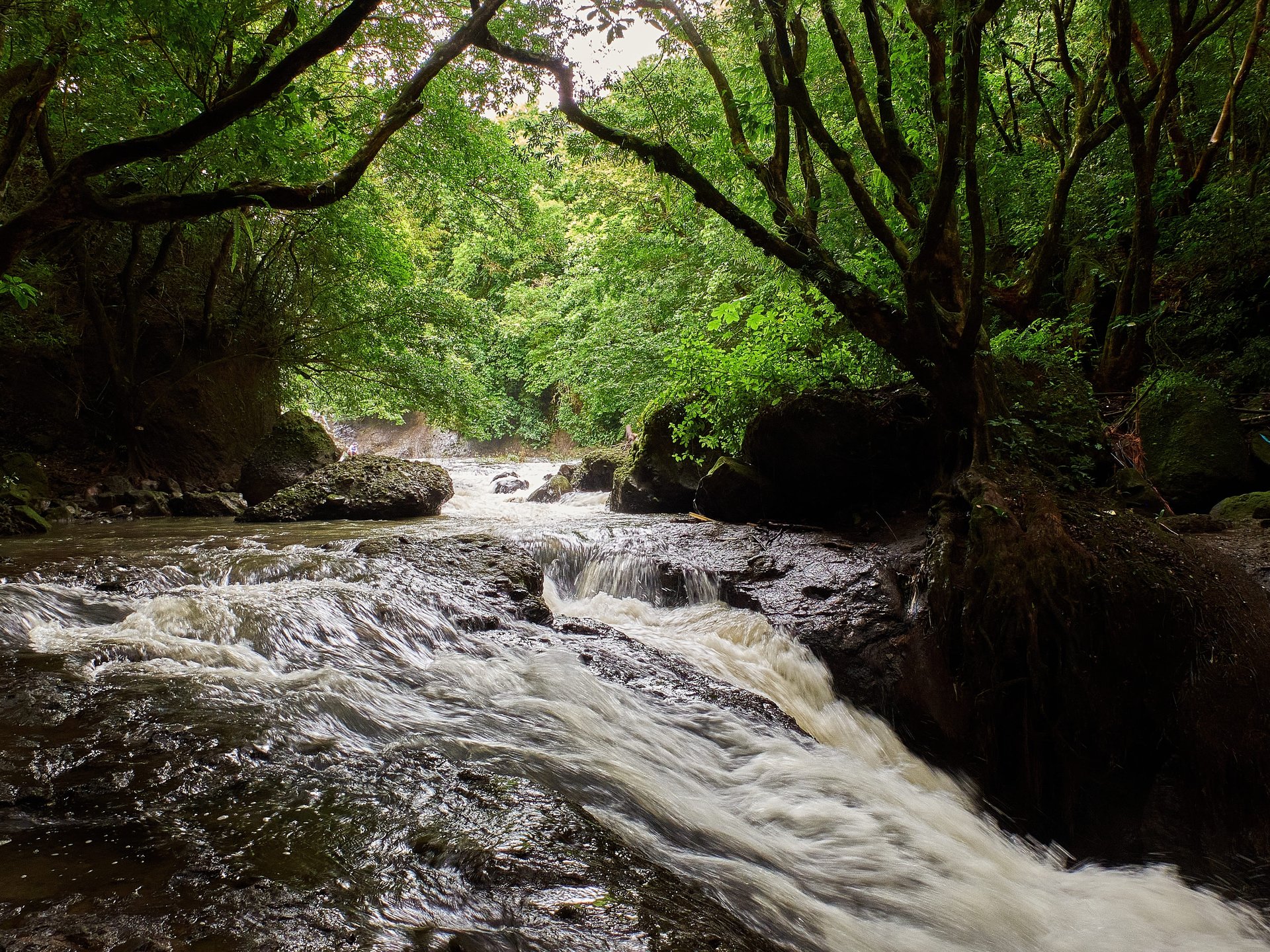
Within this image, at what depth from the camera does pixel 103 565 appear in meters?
4.67

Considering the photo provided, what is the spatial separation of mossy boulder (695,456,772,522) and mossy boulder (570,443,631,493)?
17.2 ft

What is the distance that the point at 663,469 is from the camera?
9.69 metres

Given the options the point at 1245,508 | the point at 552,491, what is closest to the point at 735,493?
the point at 1245,508

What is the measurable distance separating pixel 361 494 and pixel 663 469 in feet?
15.0

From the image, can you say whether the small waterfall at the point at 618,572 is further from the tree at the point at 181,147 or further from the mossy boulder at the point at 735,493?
the tree at the point at 181,147

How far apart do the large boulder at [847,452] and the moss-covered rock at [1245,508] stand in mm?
2287

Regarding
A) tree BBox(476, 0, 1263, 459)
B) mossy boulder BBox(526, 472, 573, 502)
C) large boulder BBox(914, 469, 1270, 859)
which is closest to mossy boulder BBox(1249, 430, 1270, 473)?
tree BBox(476, 0, 1263, 459)

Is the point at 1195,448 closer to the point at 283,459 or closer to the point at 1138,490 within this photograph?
the point at 1138,490

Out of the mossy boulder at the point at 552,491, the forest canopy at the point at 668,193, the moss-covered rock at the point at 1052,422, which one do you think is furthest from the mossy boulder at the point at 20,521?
the moss-covered rock at the point at 1052,422

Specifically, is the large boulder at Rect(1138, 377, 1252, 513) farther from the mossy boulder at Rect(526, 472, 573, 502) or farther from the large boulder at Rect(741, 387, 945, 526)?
the mossy boulder at Rect(526, 472, 573, 502)

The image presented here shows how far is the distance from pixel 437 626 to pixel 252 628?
1084 mm

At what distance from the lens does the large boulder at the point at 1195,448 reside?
19.0 feet

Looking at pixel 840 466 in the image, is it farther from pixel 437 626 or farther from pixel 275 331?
pixel 275 331

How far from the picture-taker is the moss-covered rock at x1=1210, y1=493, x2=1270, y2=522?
5.10 m
